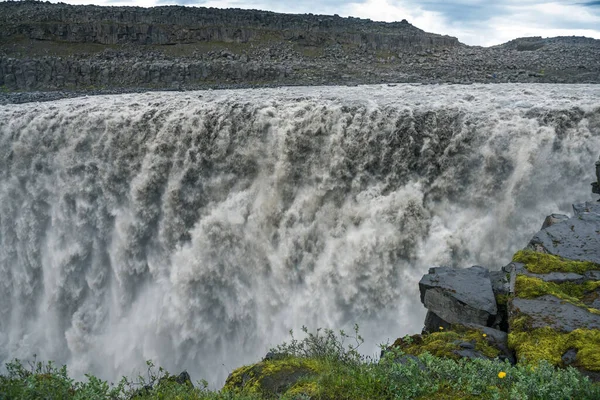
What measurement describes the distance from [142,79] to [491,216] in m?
32.1

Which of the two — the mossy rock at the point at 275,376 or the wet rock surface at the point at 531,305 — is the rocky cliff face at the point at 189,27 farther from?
the mossy rock at the point at 275,376

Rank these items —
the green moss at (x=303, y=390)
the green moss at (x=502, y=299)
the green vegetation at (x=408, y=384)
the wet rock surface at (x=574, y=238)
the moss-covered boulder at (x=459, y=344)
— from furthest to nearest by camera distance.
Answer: the wet rock surface at (x=574, y=238)
the green moss at (x=502, y=299)
the moss-covered boulder at (x=459, y=344)
the green moss at (x=303, y=390)
the green vegetation at (x=408, y=384)

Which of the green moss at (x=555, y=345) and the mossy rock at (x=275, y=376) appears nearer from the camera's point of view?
the green moss at (x=555, y=345)

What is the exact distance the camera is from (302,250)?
1397 centimetres

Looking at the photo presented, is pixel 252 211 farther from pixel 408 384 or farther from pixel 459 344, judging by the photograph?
pixel 408 384

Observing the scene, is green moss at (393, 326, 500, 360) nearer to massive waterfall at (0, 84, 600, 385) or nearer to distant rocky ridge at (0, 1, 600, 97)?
massive waterfall at (0, 84, 600, 385)

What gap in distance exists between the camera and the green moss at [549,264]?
27.1 ft

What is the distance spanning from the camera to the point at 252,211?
14875 mm

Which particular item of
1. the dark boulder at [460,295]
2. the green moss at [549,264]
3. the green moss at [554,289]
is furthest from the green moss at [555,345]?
the green moss at [549,264]

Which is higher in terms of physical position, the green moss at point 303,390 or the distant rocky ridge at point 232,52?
the distant rocky ridge at point 232,52

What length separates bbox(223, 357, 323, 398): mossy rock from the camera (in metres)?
6.53

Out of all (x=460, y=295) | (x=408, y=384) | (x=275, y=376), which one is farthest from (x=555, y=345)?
(x=275, y=376)

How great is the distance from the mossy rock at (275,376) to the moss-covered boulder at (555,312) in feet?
8.99

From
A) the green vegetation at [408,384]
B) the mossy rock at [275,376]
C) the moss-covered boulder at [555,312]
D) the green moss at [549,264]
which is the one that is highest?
the green moss at [549,264]
